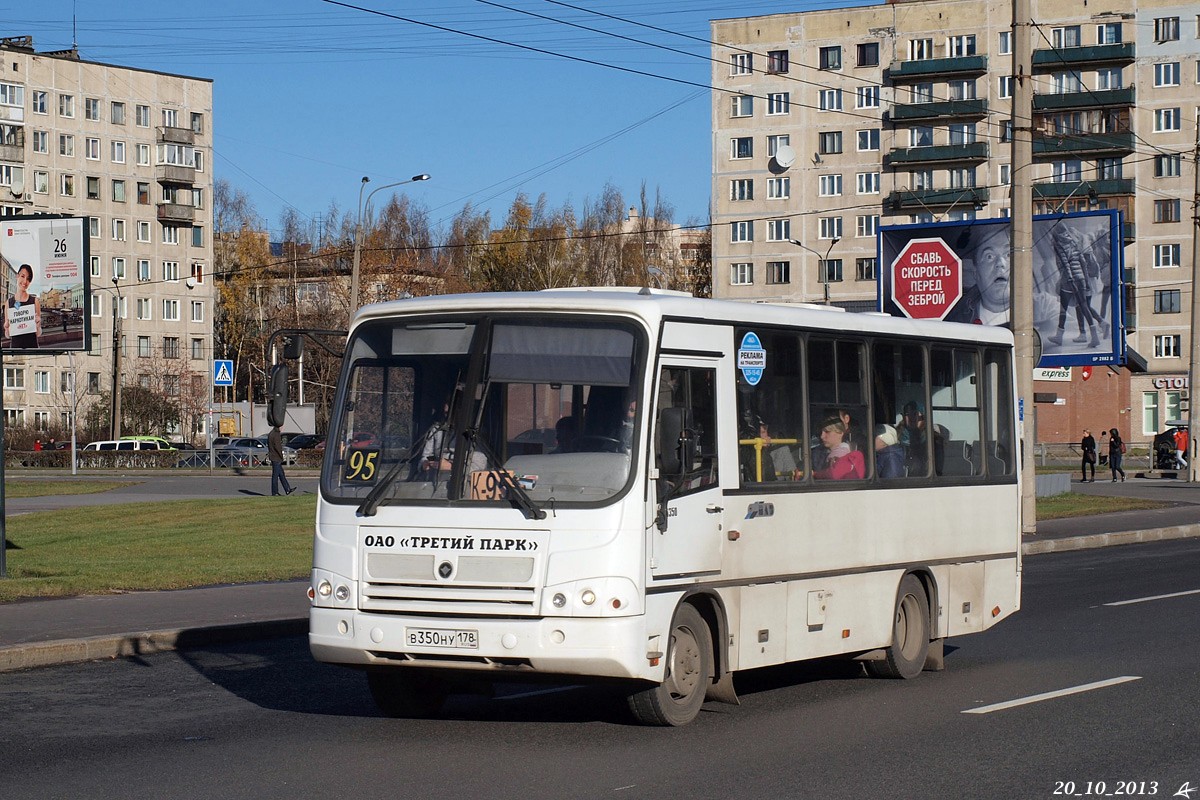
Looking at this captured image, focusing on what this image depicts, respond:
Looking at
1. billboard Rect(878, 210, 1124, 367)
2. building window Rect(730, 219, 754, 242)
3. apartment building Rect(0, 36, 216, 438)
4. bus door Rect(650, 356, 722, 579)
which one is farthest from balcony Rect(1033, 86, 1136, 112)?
bus door Rect(650, 356, 722, 579)

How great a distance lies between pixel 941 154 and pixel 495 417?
8931 cm

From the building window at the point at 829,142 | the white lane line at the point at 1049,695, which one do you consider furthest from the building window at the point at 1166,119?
the white lane line at the point at 1049,695

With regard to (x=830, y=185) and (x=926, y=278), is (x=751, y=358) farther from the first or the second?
(x=830, y=185)

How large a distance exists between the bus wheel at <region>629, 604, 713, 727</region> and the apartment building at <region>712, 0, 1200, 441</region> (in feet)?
271

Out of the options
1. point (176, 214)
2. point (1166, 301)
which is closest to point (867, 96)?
point (1166, 301)

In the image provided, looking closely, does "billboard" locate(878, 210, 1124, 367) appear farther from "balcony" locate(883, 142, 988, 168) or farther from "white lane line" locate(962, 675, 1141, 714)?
"balcony" locate(883, 142, 988, 168)

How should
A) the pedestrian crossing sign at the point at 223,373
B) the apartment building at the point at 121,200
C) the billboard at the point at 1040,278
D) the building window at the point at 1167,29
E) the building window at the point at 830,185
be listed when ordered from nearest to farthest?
the billboard at the point at 1040,278
the pedestrian crossing sign at the point at 223,373
the building window at the point at 1167,29
the building window at the point at 830,185
the apartment building at the point at 121,200

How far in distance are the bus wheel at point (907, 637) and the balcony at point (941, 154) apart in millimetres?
85562

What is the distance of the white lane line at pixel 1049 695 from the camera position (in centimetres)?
1016

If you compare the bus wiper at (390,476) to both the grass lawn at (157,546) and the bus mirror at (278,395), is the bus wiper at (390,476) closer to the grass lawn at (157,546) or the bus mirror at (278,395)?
the bus mirror at (278,395)

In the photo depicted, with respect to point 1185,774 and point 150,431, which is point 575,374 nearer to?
point 1185,774

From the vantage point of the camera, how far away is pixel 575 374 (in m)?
9.30

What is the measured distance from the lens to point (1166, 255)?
9300 cm

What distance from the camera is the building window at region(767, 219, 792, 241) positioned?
3920 inches
